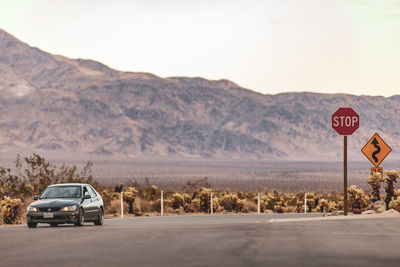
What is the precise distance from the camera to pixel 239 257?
12.7 metres

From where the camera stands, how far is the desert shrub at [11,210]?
105ft

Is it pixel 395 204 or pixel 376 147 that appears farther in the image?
pixel 376 147

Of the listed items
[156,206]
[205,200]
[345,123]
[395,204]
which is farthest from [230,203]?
[345,123]

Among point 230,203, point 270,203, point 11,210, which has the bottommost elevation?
point 270,203

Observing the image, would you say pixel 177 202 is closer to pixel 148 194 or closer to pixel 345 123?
pixel 148 194

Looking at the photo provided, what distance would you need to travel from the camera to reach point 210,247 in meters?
14.3

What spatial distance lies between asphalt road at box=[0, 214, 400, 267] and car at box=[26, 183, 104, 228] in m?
3.49

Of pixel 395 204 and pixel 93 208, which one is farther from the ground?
pixel 93 208

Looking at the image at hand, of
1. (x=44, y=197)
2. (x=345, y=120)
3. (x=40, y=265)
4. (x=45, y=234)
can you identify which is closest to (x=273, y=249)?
(x=40, y=265)

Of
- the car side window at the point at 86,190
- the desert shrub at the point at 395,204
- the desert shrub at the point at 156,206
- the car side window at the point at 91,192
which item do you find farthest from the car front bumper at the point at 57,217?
the desert shrub at the point at 156,206

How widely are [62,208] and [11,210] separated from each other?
35.0 feet

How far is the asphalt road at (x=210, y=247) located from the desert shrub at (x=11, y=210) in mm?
13932

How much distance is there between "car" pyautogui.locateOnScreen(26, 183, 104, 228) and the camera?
2238cm

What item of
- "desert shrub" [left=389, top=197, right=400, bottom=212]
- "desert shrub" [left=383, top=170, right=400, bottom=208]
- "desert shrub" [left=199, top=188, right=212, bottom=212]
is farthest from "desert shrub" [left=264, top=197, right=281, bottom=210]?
"desert shrub" [left=389, top=197, right=400, bottom=212]
